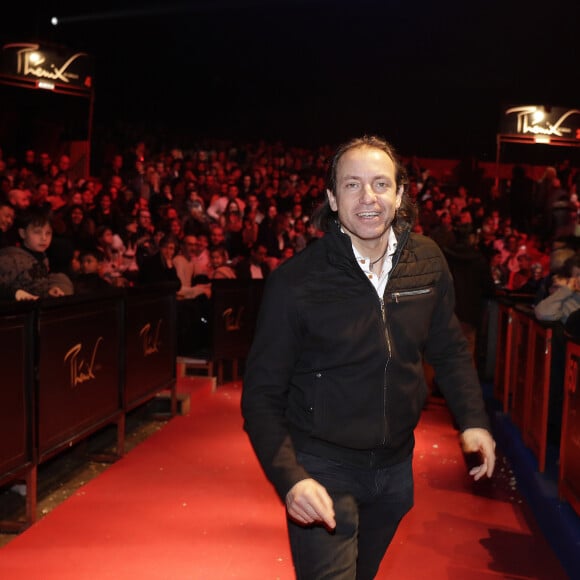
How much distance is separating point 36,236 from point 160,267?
388 centimetres

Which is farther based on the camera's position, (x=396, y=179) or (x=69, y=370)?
(x=69, y=370)

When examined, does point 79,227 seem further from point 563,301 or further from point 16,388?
point 563,301

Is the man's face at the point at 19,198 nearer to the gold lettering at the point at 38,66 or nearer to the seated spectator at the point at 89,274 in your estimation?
the seated spectator at the point at 89,274

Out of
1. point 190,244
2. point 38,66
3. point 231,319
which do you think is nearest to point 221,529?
point 231,319

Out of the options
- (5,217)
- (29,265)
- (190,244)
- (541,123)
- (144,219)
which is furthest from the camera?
(541,123)

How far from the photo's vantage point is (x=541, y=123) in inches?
824

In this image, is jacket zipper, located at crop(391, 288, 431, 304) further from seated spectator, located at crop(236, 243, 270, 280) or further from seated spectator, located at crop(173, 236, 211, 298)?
seated spectator, located at crop(236, 243, 270, 280)

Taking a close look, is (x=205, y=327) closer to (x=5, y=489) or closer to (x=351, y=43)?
(x=5, y=489)

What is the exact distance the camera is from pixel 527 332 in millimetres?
6637

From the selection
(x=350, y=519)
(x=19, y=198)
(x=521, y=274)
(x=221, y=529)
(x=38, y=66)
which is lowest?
(x=221, y=529)

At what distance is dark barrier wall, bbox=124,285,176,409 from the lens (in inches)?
270

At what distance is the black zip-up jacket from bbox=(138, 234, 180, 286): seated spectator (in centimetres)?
781

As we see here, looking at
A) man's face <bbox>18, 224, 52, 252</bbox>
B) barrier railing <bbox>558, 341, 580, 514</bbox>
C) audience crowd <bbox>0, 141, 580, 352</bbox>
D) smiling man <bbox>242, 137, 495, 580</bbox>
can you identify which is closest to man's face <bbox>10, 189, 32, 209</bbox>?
audience crowd <bbox>0, 141, 580, 352</bbox>

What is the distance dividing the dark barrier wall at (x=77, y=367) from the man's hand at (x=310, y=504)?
3163 millimetres
